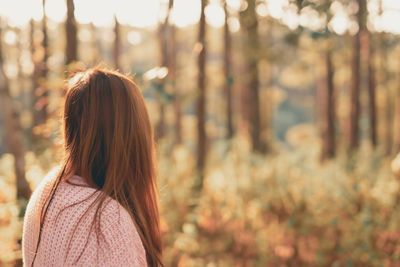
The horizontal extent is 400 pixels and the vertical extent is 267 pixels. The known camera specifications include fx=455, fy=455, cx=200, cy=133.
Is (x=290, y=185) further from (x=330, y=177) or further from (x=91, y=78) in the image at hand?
(x=91, y=78)

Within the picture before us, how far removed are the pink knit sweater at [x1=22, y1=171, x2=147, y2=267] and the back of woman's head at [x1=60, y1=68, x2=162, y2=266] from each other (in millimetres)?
65

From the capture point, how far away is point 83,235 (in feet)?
4.82

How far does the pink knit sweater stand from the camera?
4.81 ft

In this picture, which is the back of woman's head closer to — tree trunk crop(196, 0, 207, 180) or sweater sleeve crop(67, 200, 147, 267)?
sweater sleeve crop(67, 200, 147, 267)

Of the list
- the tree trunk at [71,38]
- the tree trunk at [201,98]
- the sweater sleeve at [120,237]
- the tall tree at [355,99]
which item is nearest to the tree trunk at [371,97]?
the tall tree at [355,99]

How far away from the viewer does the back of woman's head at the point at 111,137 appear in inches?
60.5

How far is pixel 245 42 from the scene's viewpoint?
10.5 meters

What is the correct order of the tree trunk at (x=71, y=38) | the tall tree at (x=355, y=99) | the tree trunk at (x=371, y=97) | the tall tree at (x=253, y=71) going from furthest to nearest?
the tree trunk at (x=371, y=97) < the tall tree at (x=355, y=99) < the tall tree at (x=253, y=71) < the tree trunk at (x=71, y=38)

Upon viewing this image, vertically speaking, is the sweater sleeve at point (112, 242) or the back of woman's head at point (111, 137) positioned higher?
the back of woman's head at point (111, 137)

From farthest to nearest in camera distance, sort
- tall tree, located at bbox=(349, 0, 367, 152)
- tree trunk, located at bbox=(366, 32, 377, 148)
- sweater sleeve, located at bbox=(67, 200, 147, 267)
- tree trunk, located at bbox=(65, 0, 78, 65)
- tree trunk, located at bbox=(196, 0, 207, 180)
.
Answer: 1. tree trunk, located at bbox=(366, 32, 377, 148)
2. tall tree, located at bbox=(349, 0, 367, 152)
3. tree trunk, located at bbox=(196, 0, 207, 180)
4. tree trunk, located at bbox=(65, 0, 78, 65)
5. sweater sleeve, located at bbox=(67, 200, 147, 267)

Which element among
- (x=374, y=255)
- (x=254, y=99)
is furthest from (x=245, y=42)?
(x=374, y=255)

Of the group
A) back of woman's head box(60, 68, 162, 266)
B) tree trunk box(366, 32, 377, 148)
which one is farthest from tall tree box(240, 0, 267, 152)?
back of woman's head box(60, 68, 162, 266)

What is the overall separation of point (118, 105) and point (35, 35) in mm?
18071

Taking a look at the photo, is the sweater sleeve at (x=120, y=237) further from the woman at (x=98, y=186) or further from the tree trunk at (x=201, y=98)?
the tree trunk at (x=201, y=98)
